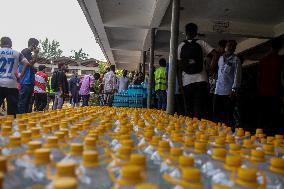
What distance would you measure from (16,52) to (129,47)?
12.7 metres

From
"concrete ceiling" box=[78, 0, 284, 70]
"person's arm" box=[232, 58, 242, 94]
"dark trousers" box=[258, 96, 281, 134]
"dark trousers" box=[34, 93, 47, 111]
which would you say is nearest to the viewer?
"person's arm" box=[232, 58, 242, 94]

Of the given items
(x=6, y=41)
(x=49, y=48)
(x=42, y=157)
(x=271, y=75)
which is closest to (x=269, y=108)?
(x=271, y=75)

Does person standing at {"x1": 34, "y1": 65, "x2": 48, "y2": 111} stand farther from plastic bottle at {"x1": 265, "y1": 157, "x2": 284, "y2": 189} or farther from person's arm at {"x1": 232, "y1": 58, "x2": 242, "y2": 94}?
plastic bottle at {"x1": 265, "y1": 157, "x2": 284, "y2": 189}

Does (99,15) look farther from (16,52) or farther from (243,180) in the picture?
(243,180)

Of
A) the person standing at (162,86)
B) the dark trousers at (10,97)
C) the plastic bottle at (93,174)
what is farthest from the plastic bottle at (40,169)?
the person standing at (162,86)

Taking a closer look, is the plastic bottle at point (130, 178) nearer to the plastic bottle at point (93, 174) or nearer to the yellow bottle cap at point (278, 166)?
the plastic bottle at point (93, 174)

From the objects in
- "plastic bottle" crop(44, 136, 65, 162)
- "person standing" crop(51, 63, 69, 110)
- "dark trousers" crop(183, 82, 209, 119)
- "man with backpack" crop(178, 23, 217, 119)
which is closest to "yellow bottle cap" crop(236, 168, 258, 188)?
"plastic bottle" crop(44, 136, 65, 162)

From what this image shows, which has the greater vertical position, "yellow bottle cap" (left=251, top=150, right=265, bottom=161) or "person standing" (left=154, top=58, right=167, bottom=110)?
"person standing" (left=154, top=58, right=167, bottom=110)

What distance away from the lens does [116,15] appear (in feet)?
40.0

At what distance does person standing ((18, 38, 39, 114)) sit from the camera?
820cm

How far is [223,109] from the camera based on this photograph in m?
6.42

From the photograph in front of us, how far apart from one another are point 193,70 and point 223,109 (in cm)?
119

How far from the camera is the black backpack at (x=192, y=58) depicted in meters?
5.71

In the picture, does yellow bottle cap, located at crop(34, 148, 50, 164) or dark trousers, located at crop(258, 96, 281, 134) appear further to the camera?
dark trousers, located at crop(258, 96, 281, 134)
